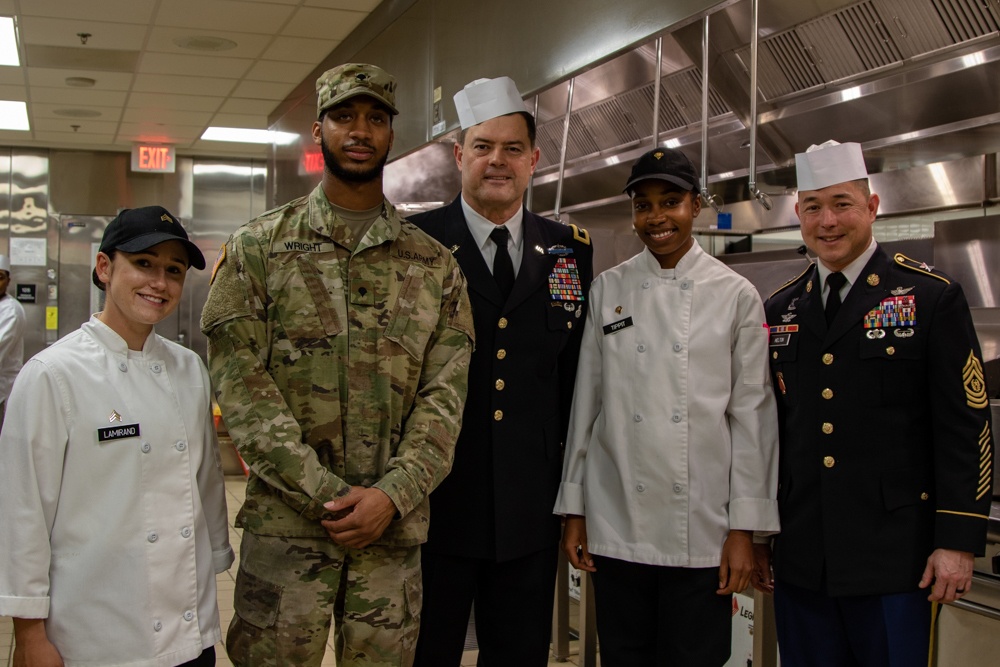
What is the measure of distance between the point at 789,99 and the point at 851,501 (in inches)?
79.7

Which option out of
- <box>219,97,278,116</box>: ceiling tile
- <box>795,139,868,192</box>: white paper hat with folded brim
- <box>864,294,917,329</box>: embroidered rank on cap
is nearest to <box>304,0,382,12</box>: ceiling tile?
<box>219,97,278,116</box>: ceiling tile

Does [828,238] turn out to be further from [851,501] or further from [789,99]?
[789,99]

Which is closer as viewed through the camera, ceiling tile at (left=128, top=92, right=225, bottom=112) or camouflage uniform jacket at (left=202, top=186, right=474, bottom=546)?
camouflage uniform jacket at (left=202, top=186, right=474, bottom=546)

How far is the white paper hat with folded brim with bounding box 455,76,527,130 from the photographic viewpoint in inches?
89.1

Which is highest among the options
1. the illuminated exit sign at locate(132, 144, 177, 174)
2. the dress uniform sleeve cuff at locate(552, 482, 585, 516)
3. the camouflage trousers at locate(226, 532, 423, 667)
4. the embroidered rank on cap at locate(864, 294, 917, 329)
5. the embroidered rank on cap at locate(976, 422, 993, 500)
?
the illuminated exit sign at locate(132, 144, 177, 174)

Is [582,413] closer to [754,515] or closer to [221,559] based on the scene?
[754,515]

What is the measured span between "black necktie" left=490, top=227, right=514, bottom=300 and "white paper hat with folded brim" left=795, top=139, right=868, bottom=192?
69cm

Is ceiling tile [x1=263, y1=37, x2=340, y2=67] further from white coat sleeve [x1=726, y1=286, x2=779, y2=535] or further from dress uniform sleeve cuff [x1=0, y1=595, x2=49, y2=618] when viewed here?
dress uniform sleeve cuff [x1=0, y1=595, x2=49, y2=618]

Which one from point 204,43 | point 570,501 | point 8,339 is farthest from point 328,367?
point 204,43

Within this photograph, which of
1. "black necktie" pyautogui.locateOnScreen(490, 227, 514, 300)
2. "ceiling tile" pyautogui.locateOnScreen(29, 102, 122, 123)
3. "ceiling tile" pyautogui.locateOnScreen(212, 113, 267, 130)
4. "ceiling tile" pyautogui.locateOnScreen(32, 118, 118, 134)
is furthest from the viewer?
"ceiling tile" pyautogui.locateOnScreen(32, 118, 118, 134)

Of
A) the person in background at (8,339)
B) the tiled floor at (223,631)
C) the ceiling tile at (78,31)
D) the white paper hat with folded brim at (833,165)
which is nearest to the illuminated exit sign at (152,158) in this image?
the ceiling tile at (78,31)

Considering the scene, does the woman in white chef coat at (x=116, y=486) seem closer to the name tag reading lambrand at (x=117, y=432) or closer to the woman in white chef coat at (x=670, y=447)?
the name tag reading lambrand at (x=117, y=432)

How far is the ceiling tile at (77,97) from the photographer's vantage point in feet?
25.1

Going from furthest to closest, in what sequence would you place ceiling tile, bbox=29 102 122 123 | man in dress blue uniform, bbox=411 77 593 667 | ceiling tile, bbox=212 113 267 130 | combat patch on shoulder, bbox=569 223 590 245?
1. ceiling tile, bbox=212 113 267 130
2. ceiling tile, bbox=29 102 122 123
3. combat patch on shoulder, bbox=569 223 590 245
4. man in dress blue uniform, bbox=411 77 593 667
